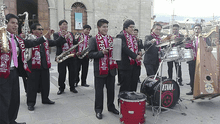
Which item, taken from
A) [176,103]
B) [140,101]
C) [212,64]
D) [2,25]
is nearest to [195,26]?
[212,64]

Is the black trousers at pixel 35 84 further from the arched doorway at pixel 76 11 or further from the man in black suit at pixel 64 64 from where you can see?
the arched doorway at pixel 76 11

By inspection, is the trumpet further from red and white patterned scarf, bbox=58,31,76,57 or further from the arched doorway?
the arched doorway

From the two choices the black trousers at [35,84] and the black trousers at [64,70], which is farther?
the black trousers at [64,70]

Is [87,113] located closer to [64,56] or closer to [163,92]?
[163,92]

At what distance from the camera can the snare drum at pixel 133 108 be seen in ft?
9.84

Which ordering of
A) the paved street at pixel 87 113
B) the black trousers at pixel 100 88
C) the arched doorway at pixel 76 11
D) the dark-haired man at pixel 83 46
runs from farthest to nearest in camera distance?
the arched doorway at pixel 76 11
the dark-haired man at pixel 83 46
the black trousers at pixel 100 88
the paved street at pixel 87 113

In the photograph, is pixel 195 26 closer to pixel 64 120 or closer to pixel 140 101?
pixel 140 101

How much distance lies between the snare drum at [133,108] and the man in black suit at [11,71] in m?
1.84

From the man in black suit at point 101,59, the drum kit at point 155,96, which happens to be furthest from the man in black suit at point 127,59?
the drum kit at point 155,96

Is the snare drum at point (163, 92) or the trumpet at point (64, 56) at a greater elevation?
the trumpet at point (64, 56)

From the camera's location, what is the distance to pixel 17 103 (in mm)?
3004

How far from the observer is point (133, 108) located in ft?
9.87

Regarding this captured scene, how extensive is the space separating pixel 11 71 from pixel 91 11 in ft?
39.5

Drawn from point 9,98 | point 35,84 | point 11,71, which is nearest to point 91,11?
point 35,84
